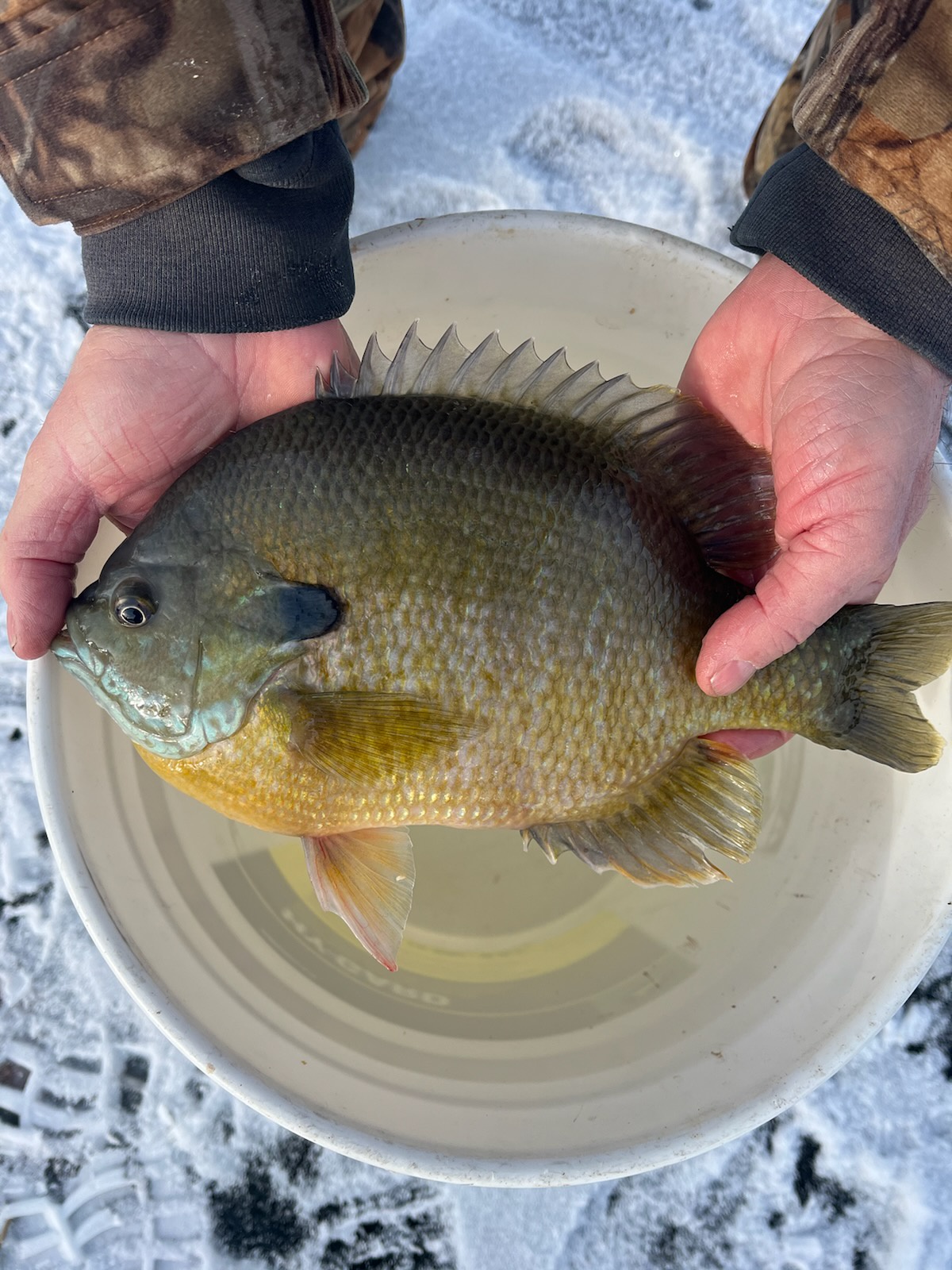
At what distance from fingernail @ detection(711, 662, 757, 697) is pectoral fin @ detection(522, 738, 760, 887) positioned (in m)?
0.18

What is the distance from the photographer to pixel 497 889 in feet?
8.29

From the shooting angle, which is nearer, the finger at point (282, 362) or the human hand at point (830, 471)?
the human hand at point (830, 471)

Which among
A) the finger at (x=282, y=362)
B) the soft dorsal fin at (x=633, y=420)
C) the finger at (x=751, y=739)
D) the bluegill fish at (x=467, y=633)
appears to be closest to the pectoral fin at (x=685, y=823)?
the bluegill fish at (x=467, y=633)

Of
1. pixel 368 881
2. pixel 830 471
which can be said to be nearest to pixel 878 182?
pixel 830 471

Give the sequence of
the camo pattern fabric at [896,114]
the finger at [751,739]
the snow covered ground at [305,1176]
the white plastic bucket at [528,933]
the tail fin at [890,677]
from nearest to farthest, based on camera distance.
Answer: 1. the camo pattern fabric at [896,114]
2. the tail fin at [890,677]
3. the white plastic bucket at [528,933]
4. the finger at [751,739]
5. the snow covered ground at [305,1176]

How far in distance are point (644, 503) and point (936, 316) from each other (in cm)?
60

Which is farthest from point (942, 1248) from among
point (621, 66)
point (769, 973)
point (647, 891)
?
point (621, 66)

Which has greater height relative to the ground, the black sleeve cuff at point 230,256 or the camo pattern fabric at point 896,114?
the camo pattern fabric at point 896,114

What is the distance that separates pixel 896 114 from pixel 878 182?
9cm

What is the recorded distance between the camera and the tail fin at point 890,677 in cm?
163

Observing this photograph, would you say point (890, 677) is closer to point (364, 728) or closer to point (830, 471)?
point (830, 471)

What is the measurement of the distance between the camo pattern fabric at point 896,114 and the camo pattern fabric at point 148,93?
0.79 m

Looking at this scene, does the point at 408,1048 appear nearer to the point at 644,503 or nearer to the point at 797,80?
the point at 644,503

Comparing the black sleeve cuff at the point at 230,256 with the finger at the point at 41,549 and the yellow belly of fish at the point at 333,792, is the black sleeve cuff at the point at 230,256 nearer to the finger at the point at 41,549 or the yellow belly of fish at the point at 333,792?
the finger at the point at 41,549
